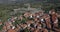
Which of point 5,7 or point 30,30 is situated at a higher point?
point 5,7

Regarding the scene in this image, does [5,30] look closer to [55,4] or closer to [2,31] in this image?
[2,31]

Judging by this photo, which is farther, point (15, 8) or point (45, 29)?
point (15, 8)

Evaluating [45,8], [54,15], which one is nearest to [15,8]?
[45,8]

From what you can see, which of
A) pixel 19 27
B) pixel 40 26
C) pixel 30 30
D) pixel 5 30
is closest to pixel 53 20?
pixel 40 26

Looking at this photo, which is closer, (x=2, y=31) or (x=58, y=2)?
(x=2, y=31)

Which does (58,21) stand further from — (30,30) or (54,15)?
(30,30)

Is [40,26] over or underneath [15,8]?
underneath

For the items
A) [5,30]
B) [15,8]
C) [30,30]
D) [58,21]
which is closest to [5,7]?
[15,8]

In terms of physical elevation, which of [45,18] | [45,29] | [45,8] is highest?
[45,8]
